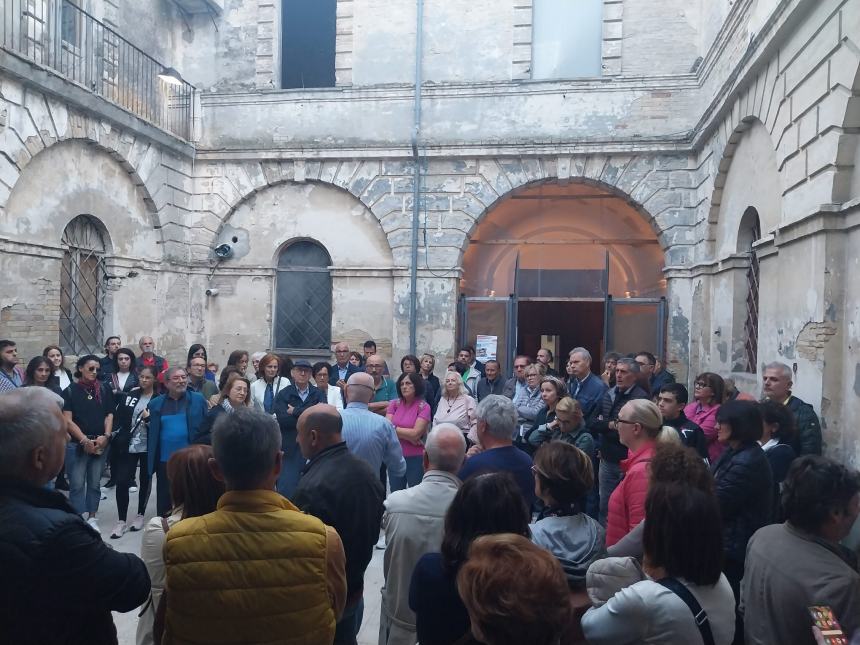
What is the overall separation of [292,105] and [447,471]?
10.7m

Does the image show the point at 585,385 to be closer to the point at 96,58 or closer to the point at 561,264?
the point at 561,264

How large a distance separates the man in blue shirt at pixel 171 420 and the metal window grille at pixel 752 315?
22.3ft

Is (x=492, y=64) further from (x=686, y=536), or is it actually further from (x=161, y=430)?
(x=686, y=536)

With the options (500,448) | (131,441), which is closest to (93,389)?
(131,441)

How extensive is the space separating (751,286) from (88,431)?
793 centimetres

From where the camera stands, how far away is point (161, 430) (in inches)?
233

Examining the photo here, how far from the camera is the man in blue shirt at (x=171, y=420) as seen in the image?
5879 mm

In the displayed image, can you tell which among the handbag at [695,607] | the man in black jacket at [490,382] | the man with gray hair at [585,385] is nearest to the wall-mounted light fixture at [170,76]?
the man in black jacket at [490,382]

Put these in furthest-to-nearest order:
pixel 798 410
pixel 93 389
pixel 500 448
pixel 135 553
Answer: pixel 93 389 < pixel 798 410 < pixel 135 553 < pixel 500 448

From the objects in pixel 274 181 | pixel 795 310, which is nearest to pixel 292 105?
pixel 274 181

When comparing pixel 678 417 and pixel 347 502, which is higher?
pixel 678 417

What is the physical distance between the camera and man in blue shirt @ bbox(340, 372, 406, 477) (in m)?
4.66

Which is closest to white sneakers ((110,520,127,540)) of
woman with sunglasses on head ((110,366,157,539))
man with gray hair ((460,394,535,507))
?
woman with sunglasses on head ((110,366,157,539))

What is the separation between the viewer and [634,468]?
342cm
